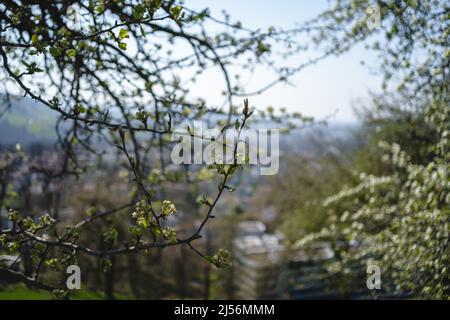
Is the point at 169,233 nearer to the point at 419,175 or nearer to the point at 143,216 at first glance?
the point at 143,216

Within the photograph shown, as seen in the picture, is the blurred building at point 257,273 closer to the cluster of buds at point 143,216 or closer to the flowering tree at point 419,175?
the flowering tree at point 419,175

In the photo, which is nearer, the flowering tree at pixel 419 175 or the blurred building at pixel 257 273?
the flowering tree at pixel 419 175

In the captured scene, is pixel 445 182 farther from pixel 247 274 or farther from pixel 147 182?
pixel 247 274

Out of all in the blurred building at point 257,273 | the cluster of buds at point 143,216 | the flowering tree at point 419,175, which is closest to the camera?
the cluster of buds at point 143,216

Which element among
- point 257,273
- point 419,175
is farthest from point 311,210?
point 419,175

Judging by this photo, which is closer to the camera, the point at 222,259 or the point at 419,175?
the point at 222,259

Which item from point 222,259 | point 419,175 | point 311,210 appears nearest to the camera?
point 222,259

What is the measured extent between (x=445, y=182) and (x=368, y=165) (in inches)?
318

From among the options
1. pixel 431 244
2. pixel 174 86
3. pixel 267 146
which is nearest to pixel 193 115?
pixel 174 86

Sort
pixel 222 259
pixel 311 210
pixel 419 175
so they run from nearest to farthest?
pixel 222 259, pixel 419 175, pixel 311 210

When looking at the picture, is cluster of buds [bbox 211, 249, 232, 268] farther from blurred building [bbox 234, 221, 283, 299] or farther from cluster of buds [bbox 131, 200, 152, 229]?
blurred building [bbox 234, 221, 283, 299]

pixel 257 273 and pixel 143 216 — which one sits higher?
pixel 143 216

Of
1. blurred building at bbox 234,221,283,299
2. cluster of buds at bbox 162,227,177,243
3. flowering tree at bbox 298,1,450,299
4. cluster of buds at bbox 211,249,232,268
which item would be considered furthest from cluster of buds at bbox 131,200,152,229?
blurred building at bbox 234,221,283,299

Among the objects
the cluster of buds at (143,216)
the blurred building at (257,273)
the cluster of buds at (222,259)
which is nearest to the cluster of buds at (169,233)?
the cluster of buds at (143,216)
